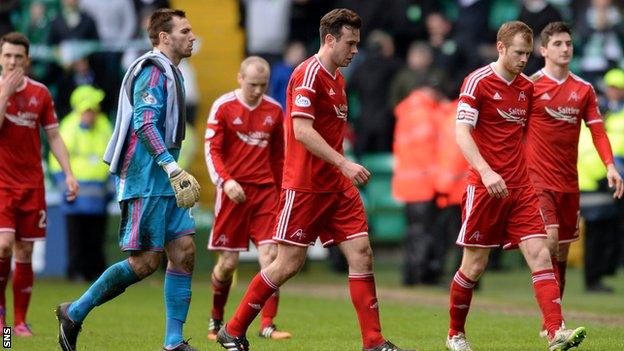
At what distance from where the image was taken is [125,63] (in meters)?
23.3

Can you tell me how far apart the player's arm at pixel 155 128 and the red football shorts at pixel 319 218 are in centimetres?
95

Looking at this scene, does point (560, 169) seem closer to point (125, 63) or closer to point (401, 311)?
point (401, 311)

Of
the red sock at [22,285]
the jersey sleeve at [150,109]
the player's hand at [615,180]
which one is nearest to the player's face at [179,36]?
the jersey sleeve at [150,109]

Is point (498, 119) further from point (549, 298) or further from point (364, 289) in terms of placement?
point (364, 289)

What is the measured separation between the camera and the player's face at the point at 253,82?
45.0 feet

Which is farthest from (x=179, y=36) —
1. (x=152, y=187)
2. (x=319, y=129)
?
(x=319, y=129)

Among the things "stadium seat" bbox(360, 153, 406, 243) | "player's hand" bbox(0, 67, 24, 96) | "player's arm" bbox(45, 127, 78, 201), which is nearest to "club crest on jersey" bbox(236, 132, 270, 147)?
"player's arm" bbox(45, 127, 78, 201)

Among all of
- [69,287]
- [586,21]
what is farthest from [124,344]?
[586,21]

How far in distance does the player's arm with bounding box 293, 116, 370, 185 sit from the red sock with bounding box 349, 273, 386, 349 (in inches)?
35.8

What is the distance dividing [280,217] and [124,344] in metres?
2.25

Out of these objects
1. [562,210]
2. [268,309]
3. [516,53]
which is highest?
[516,53]

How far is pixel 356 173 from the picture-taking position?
1048cm

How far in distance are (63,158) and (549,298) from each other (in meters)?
4.89

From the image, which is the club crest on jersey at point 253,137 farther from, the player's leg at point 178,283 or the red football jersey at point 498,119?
the player's leg at point 178,283
